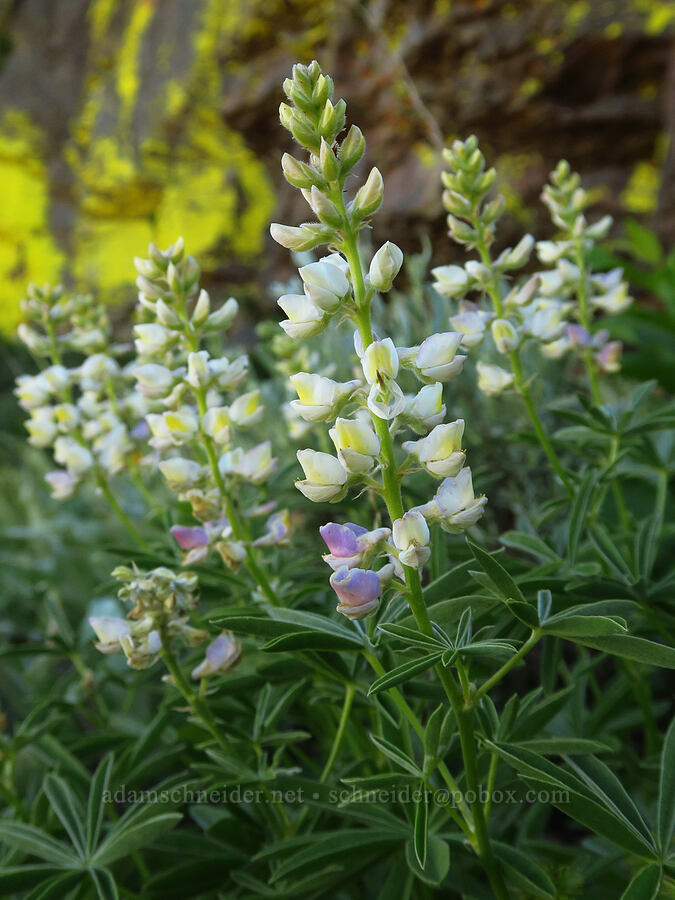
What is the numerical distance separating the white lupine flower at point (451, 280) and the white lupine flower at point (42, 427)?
0.60 metres

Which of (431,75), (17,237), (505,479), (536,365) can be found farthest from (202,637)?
(17,237)

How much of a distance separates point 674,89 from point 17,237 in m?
3.44

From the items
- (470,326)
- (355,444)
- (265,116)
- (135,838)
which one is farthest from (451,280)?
(265,116)

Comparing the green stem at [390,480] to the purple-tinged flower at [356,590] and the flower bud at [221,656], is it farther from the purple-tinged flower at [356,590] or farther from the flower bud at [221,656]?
the flower bud at [221,656]

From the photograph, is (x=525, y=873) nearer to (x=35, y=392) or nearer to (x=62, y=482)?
(x=62, y=482)

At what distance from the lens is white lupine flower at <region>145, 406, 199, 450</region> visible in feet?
2.66

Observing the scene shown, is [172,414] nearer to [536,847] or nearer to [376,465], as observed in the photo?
[376,465]

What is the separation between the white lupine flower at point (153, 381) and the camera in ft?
2.76

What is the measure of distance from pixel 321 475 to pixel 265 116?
10.3 feet

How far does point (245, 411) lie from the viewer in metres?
0.86

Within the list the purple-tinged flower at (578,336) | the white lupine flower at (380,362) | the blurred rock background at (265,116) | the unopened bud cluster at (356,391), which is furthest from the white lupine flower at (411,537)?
the blurred rock background at (265,116)

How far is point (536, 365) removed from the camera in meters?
1.80

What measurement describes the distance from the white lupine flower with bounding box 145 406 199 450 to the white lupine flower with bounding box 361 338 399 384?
31cm

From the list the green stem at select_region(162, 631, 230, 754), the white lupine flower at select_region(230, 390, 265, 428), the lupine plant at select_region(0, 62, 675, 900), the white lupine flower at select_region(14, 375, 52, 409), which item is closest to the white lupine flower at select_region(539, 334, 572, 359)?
the lupine plant at select_region(0, 62, 675, 900)
